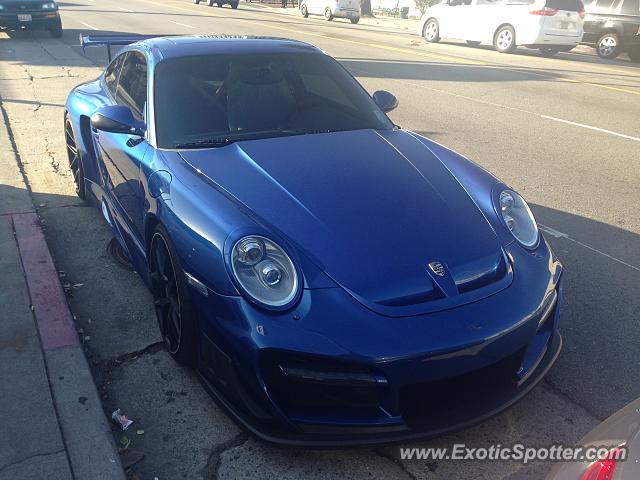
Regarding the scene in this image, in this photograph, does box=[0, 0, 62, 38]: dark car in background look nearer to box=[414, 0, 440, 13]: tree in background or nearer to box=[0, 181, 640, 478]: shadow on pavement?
box=[0, 181, 640, 478]: shadow on pavement

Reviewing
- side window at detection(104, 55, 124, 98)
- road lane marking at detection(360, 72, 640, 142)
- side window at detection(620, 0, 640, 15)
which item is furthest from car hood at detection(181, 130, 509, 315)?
side window at detection(620, 0, 640, 15)

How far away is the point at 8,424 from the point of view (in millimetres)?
2695

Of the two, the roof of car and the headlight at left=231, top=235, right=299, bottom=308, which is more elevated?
the roof of car

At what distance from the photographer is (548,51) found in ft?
61.8

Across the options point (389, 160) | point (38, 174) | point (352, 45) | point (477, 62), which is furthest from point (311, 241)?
point (352, 45)

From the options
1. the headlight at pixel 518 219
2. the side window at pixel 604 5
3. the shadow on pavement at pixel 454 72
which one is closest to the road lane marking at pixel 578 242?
the headlight at pixel 518 219

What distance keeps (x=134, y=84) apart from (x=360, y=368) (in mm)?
2756

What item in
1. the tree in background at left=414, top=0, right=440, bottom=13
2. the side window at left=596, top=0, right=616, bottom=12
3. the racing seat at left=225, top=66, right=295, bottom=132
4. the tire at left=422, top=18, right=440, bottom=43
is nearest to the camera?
the racing seat at left=225, top=66, right=295, bottom=132

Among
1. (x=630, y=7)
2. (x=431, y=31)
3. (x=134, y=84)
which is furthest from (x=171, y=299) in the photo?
(x=431, y=31)

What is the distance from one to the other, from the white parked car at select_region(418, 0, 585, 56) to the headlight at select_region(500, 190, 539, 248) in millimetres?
15153

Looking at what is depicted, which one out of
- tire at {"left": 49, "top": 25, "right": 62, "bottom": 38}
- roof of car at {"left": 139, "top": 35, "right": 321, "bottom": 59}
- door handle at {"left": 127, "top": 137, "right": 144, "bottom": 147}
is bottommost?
tire at {"left": 49, "top": 25, "right": 62, "bottom": 38}

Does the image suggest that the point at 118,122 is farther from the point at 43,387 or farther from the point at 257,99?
the point at 43,387

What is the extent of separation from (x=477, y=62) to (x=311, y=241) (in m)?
13.6

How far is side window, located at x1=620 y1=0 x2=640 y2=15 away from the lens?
57.3ft
